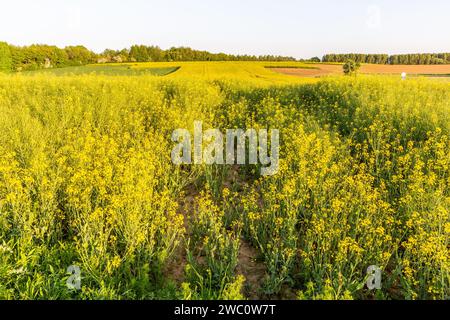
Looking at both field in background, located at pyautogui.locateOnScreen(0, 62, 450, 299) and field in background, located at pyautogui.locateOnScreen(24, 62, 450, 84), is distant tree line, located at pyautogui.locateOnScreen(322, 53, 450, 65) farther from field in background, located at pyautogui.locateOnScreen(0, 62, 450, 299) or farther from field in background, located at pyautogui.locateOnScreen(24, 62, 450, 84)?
field in background, located at pyautogui.locateOnScreen(0, 62, 450, 299)

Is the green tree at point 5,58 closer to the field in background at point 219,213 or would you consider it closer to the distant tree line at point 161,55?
the distant tree line at point 161,55

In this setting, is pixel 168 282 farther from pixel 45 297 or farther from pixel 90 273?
pixel 45 297

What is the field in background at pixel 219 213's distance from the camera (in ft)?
10.8

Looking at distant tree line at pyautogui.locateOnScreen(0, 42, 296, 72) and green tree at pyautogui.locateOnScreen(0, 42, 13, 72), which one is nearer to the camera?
green tree at pyautogui.locateOnScreen(0, 42, 13, 72)

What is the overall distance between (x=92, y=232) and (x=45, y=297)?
92cm

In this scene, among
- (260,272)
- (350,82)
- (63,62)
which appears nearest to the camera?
(260,272)

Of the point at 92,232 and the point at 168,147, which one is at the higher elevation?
the point at 168,147

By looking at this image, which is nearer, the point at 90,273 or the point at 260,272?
the point at 90,273

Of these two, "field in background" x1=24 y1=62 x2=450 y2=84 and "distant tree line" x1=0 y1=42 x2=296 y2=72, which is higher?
"distant tree line" x1=0 y1=42 x2=296 y2=72

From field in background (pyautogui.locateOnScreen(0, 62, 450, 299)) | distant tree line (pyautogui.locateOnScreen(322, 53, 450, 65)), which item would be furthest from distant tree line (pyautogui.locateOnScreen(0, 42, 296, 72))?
field in background (pyautogui.locateOnScreen(0, 62, 450, 299))

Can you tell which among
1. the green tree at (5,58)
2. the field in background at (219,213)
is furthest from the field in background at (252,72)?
the green tree at (5,58)

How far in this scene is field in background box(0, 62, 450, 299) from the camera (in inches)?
129

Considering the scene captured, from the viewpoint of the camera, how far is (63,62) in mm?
52000
